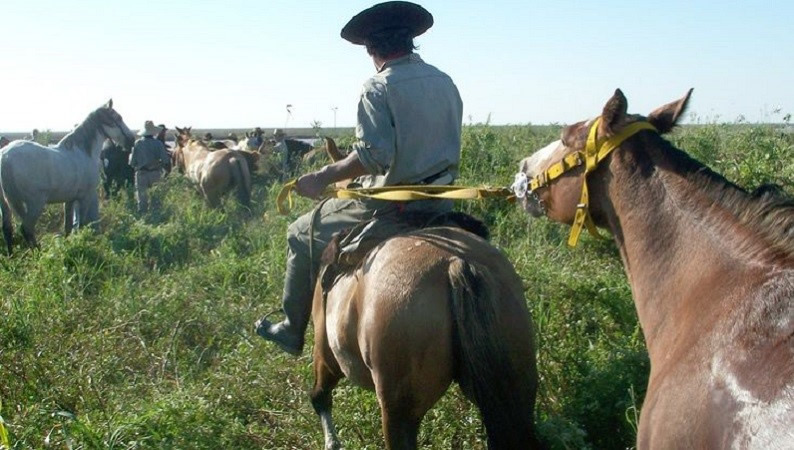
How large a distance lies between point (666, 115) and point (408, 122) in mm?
1652

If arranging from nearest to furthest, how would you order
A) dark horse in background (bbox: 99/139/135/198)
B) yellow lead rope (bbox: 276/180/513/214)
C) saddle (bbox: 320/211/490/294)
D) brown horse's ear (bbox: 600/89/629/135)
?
1. brown horse's ear (bbox: 600/89/629/135)
2. yellow lead rope (bbox: 276/180/513/214)
3. saddle (bbox: 320/211/490/294)
4. dark horse in background (bbox: 99/139/135/198)

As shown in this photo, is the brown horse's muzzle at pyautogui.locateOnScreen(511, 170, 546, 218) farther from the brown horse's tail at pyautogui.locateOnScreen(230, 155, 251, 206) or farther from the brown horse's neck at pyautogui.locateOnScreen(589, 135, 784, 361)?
the brown horse's tail at pyautogui.locateOnScreen(230, 155, 251, 206)

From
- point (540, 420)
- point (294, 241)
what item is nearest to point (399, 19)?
point (294, 241)

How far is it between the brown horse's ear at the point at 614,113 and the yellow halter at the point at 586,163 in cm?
3

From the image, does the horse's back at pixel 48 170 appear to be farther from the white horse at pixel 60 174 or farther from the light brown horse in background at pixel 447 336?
the light brown horse in background at pixel 447 336

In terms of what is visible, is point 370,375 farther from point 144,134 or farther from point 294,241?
point 144,134

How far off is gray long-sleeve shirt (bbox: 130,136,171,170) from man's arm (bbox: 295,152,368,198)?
12.7 metres

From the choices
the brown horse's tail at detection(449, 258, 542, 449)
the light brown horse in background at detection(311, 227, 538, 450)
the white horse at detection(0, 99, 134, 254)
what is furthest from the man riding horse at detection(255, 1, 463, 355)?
the white horse at detection(0, 99, 134, 254)

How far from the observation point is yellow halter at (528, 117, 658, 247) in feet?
11.0

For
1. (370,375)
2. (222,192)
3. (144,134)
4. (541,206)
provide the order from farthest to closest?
(144,134) → (222,192) → (370,375) → (541,206)

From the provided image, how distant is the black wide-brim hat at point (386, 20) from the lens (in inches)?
197

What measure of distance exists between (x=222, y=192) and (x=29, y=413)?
40.8ft

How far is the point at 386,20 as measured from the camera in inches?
199

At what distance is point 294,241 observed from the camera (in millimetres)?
5625
